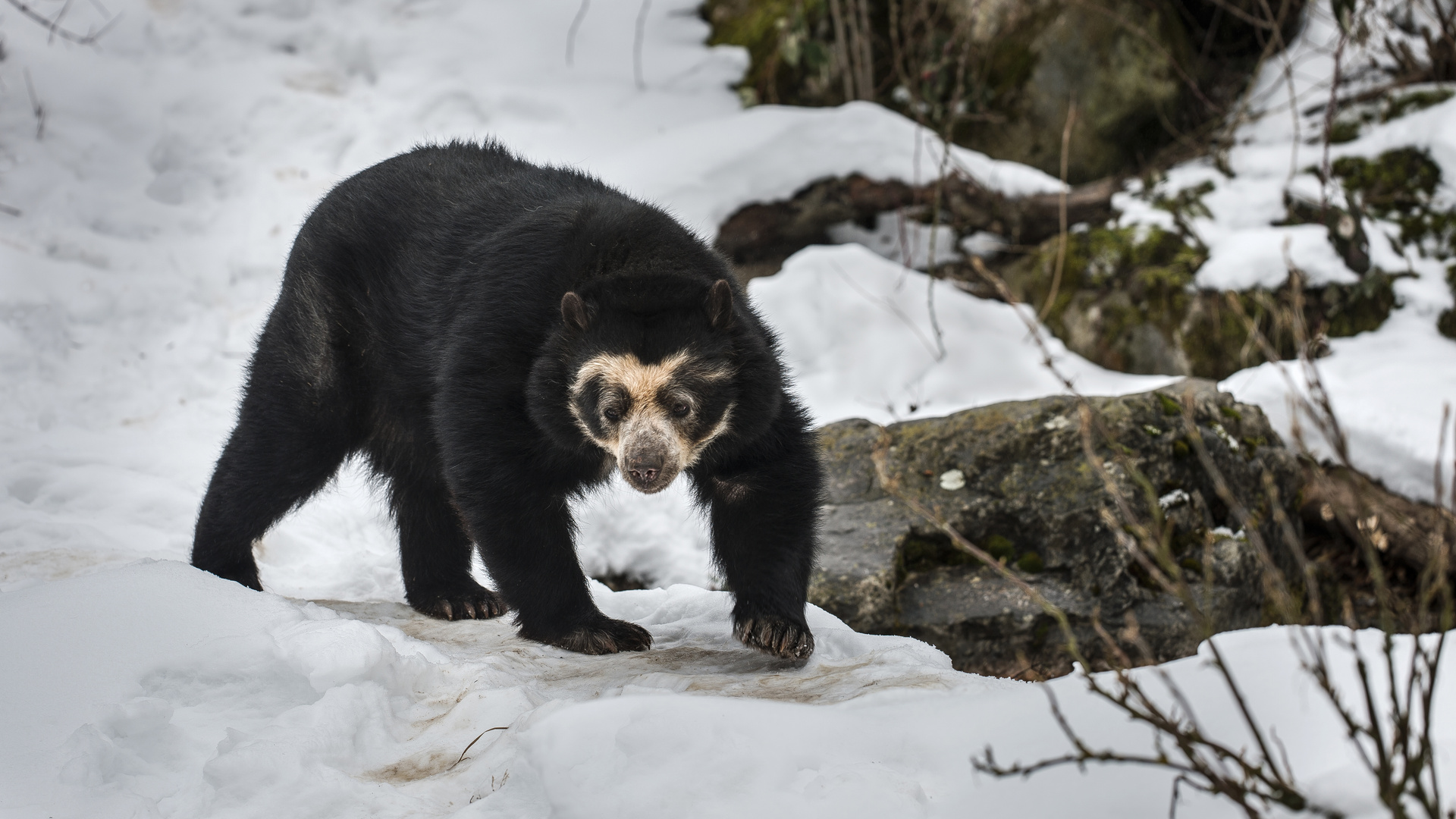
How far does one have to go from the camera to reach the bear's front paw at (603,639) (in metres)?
3.73

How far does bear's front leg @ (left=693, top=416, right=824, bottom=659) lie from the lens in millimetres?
3680

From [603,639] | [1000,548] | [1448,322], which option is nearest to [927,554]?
[1000,548]

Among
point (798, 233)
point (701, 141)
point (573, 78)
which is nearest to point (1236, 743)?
point (798, 233)

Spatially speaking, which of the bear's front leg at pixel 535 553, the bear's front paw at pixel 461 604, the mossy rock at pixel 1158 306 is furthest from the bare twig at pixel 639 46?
the bear's front leg at pixel 535 553

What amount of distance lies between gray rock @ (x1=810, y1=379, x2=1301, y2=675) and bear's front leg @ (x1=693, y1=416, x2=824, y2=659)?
1.25m

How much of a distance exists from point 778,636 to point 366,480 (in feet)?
6.76

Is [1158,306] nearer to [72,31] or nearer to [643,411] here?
→ [643,411]

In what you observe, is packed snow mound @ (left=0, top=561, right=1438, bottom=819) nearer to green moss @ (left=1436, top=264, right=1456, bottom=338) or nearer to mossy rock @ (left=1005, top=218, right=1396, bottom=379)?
mossy rock @ (left=1005, top=218, right=1396, bottom=379)

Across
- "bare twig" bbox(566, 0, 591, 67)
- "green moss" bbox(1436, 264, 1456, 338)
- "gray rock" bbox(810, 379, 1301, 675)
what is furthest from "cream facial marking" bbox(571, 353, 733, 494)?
"bare twig" bbox(566, 0, 591, 67)

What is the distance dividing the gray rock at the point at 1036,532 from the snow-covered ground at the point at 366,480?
3.26 ft

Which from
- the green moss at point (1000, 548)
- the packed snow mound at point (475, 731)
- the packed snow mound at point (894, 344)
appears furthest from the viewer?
the packed snow mound at point (894, 344)

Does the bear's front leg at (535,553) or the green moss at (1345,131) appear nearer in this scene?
the bear's front leg at (535,553)

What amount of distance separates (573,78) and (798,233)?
130 inches

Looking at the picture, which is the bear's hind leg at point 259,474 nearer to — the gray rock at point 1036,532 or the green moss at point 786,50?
the gray rock at point 1036,532
